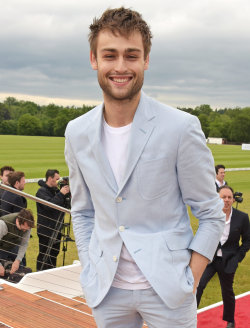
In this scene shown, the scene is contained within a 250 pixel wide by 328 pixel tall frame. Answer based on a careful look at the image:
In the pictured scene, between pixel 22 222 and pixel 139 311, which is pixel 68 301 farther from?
pixel 139 311

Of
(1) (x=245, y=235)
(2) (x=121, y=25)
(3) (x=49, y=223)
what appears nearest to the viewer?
(2) (x=121, y=25)

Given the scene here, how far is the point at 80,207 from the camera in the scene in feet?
6.96

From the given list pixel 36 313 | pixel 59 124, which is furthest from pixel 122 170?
pixel 59 124

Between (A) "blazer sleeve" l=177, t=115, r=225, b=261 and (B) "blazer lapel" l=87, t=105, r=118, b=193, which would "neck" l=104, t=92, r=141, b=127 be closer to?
(B) "blazer lapel" l=87, t=105, r=118, b=193

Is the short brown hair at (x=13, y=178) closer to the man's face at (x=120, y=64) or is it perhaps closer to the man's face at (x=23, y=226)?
the man's face at (x=23, y=226)

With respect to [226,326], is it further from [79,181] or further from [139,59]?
[139,59]

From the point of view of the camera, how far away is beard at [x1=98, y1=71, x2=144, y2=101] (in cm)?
178

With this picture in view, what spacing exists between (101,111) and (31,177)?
1968 cm

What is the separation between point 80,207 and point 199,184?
2.06 feet

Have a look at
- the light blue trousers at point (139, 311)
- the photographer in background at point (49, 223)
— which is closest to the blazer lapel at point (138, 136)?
the light blue trousers at point (139, 311)

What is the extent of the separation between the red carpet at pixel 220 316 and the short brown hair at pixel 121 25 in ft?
13.1

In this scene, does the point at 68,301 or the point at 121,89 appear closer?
the point at 121,89

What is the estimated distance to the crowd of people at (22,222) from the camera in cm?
596

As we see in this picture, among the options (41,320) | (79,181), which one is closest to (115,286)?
(79,181)
